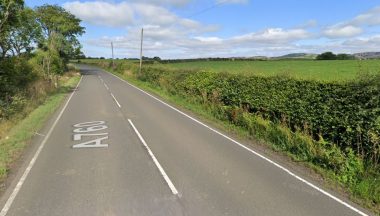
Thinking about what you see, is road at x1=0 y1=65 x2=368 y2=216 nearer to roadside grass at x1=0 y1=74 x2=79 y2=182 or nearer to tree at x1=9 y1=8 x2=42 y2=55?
roadside grass at x1=0 y1=74 x2=79 y2=182

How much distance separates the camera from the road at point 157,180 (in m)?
6.66

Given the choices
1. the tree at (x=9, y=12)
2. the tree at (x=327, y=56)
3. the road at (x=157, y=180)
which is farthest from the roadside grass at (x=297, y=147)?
the tree at (x=327, y=56)

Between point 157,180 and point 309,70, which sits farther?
point 309,70

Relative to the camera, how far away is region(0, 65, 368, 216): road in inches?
262

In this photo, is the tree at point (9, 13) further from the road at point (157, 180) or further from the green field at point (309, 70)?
the green field at point (309, 70)

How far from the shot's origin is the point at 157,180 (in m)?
8.17

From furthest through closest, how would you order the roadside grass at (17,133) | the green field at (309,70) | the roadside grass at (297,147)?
the green field at (309,70) < the roadside grass at (17,133) < the roadside grass at (297,147)

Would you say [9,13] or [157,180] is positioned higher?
[9,13]

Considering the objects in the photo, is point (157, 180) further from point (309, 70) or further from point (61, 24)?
point (61, 24)

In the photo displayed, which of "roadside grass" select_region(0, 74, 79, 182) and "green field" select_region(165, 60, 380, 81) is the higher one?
"green field" select_region(165, 60, 380, 81)

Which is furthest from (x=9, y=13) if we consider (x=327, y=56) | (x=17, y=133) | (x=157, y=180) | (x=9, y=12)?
(x=327, y=56)

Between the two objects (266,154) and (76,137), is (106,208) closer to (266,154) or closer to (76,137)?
(266,154)

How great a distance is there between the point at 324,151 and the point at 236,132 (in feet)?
15.8

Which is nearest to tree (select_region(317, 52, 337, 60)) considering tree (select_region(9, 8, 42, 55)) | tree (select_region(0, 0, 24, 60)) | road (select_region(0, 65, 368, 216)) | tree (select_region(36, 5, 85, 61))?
tree (select_region(36, 5, 85, 61))
